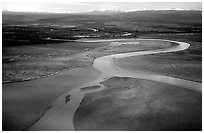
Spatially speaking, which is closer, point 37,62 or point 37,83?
point 37,83

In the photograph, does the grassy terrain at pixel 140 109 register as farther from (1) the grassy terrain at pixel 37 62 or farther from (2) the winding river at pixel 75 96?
(1) the grassy terrain at pixel 37 62

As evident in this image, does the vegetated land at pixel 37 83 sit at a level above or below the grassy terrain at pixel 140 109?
above

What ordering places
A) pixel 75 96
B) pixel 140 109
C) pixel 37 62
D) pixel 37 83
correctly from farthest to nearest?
pixel 37 62 → pixel 37 83 → pixel 75 96 → pixel 140 109

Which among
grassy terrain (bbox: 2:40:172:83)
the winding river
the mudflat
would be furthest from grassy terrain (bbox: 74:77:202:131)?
grassy terrain (bbox: 2:40:172:83)

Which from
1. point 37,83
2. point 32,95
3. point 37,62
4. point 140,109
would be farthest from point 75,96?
point 37,62

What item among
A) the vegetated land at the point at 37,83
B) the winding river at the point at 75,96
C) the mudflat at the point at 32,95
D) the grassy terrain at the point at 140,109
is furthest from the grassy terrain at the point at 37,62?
the grassy terrain at the point at 140,109

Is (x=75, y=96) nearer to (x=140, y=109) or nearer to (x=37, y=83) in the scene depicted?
(x=37, y=83)

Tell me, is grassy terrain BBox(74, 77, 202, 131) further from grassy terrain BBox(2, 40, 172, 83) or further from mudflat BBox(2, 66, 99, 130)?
grassy terrain BBox(2, 40, 172, 83)

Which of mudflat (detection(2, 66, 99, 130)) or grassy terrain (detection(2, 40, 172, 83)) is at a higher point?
grassy terrain (detection(2, 40, 172, 83))

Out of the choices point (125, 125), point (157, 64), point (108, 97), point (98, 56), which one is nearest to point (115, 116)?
point (125, 125)
